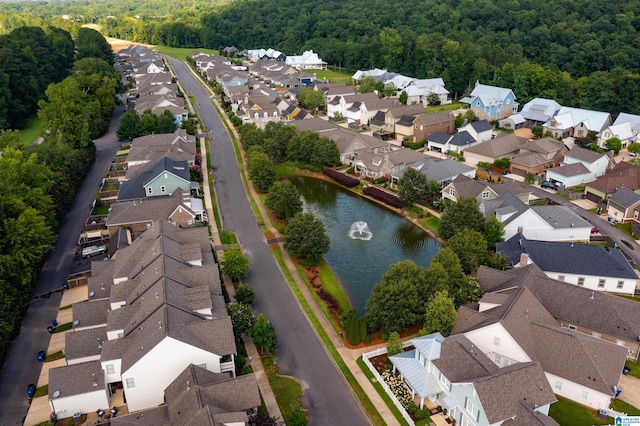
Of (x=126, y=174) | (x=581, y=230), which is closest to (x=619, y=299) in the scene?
(x=581, y=230)

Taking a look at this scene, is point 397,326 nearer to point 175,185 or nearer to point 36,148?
point 175,185

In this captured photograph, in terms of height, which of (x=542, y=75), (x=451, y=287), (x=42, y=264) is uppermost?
(x=542, y=75)

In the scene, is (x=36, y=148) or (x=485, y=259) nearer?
(x=485, y=259)

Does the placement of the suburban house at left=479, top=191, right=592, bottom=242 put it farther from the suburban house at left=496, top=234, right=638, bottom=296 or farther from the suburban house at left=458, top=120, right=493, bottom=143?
the suburban house at left=458, top=120, right=493, bottom=143

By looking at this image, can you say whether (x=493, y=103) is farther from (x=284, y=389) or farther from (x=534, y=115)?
(x=284, y=389)

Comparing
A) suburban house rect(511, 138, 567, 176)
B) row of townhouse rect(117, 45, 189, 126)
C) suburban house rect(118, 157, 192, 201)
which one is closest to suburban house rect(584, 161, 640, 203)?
suburban house rect(511, 138, 567, 176)

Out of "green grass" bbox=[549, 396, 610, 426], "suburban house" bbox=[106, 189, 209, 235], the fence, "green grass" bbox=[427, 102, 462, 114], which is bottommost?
the fence

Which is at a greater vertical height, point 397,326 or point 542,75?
point 542,75
